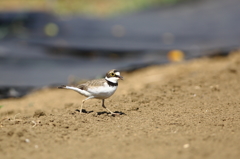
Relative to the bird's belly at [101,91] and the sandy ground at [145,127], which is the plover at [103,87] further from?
the sandy ground at [145,127]

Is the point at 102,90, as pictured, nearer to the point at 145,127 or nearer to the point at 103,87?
the point at 103,87

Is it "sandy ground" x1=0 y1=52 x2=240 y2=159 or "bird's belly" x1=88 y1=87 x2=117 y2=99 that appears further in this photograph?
"bird's belly" x1=88 y1=87 x2=117 y2=99

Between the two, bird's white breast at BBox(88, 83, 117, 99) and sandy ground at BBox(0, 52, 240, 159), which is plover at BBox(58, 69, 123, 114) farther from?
sandy ground at BBox(0, 52, 240, 159)

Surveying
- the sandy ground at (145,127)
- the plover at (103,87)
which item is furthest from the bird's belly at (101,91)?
the sandy ground at (145,127)

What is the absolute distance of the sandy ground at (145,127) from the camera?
412cm

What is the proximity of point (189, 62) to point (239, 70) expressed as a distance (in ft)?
9.51

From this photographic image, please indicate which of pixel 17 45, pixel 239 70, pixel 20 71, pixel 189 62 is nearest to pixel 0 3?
pixel 17 45

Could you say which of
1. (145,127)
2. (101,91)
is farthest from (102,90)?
(145,127)

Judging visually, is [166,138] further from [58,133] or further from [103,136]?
[58,133]

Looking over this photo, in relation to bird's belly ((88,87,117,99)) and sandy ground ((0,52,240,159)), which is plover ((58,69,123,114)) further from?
sandy ground ((0,52,240,159))

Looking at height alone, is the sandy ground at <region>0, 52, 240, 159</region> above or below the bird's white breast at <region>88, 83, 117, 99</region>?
below

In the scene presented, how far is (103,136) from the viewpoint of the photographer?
4656 millimetres

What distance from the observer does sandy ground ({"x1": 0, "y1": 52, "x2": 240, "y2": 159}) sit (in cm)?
412

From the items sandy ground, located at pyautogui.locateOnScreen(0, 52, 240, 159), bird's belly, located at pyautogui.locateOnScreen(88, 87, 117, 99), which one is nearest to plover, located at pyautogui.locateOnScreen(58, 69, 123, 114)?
bird's belly, located at pyautogui.locateOnScreen(88, 87, 117, 99)
